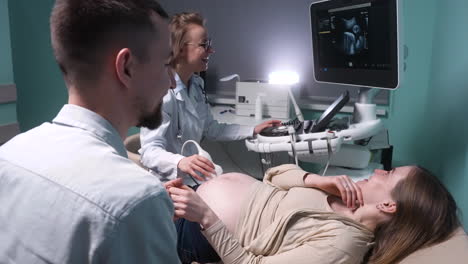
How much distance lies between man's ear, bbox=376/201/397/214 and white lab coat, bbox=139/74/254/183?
76cm

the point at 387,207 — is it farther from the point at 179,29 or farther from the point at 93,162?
the point at 179,29

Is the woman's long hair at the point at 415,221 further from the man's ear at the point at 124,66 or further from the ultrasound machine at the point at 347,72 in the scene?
the man's ear at the point at 124,66

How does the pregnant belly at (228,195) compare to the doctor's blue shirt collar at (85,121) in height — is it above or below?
below

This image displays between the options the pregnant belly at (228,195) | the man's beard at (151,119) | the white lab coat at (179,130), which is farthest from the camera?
the white lab coat at (179,130)

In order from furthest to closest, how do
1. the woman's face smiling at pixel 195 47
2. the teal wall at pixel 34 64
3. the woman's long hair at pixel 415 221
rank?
1. the teal wall at pixel 34 64
2. the woman's face smiling at pixel 195 47
3. the woman's long hair at pixel 415 221

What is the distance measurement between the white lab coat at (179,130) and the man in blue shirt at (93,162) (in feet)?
2.53

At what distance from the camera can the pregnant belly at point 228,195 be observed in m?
1.31

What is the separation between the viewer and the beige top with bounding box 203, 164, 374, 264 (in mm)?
1074

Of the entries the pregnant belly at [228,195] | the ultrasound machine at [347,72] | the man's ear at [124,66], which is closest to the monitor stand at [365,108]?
the ultrasound machine at [347,72]

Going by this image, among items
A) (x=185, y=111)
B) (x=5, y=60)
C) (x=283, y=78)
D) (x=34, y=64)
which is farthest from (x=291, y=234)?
(x=34, y=64)

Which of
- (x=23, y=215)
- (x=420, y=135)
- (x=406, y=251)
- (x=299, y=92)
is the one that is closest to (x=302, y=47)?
(x=299, y=92)

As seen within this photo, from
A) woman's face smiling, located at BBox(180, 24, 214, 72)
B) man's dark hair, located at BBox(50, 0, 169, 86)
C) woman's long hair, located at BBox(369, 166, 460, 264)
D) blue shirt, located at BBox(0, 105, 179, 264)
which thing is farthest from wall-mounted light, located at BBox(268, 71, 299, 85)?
blue shirt, located at BBox(0, 105, 179, 264)

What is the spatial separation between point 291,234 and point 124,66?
77 centimetres

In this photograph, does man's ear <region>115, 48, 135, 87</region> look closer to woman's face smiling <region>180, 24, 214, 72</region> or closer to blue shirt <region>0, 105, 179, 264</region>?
blue shirt <region>0, 105, 179, 264</region>
